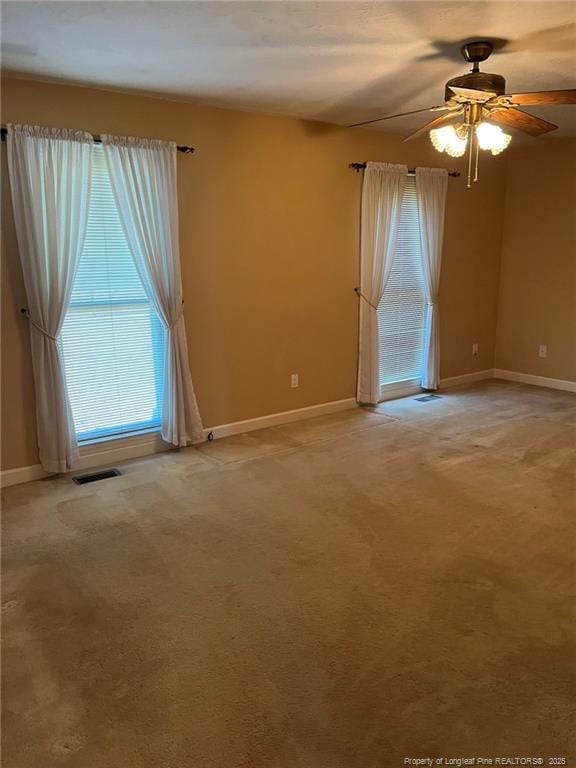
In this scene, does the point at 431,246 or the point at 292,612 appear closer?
the point at 292,612

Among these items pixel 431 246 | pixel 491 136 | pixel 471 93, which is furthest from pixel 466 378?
pixel 471 93

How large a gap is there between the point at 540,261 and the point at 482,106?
356 cm

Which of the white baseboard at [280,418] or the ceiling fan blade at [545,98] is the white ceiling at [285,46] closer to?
the ceiling fan blade at [545,98]

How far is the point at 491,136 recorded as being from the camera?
303cm

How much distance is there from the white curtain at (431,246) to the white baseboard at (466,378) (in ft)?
0.86

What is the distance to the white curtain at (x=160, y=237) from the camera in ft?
12.3

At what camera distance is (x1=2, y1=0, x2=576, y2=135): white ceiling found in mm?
2420

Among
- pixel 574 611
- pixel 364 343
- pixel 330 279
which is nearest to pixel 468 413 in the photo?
pixel 364 343

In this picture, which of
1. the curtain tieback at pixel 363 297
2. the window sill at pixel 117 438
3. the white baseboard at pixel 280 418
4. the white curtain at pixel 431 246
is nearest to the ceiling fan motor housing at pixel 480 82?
the curtain tieback at pixel 363 297

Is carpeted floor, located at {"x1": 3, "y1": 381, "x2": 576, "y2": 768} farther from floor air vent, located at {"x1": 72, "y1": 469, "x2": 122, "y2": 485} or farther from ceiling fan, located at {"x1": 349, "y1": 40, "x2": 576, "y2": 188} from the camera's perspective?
ceiling fan, located at {"x1": 349, "y1": 40, "x2": 576, "y2": 188}

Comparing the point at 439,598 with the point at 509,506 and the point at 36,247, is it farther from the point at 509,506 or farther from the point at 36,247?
the point at 36,247

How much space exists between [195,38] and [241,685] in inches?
111

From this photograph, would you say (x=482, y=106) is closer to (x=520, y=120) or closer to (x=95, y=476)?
(x=520, y=120)

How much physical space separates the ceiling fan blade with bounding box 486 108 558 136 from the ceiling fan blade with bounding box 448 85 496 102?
239mm
